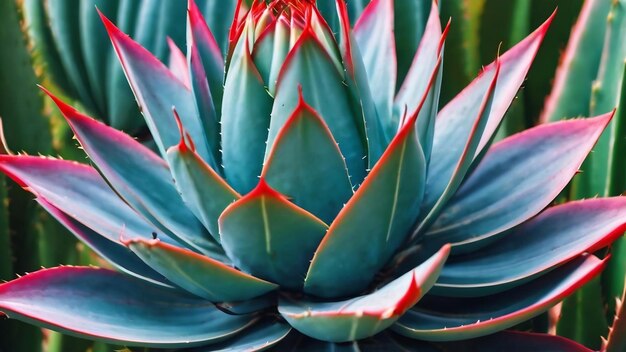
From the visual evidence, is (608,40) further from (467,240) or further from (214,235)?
(214,235)

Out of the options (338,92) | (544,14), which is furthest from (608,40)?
(338,92)

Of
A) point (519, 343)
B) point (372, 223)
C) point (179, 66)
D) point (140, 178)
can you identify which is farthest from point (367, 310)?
point (179, 66)

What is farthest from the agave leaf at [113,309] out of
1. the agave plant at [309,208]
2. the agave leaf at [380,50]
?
the agave leaf at [380,50]

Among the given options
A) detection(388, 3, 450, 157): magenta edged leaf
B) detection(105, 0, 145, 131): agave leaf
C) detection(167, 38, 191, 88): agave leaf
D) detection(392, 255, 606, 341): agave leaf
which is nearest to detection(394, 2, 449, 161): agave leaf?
detection(388, 3, 450, 157): magenta edged leaf

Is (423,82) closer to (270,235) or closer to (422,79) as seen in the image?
(422,79)

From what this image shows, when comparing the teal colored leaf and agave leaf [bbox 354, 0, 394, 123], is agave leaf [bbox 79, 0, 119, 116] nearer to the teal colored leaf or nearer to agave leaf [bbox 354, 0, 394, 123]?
agave leaf [bbox 354, 0, 394, 123]
